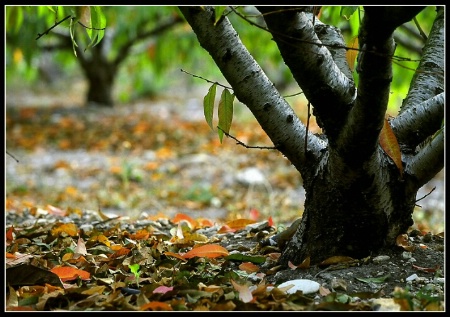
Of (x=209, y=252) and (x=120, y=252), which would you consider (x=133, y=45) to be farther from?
(x=209, y=252)

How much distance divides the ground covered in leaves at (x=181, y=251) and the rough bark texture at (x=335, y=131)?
0.10 meters

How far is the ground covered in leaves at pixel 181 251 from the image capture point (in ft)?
4.66

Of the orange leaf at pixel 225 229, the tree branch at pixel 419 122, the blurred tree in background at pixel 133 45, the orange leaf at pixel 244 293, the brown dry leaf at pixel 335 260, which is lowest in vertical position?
the orange leaf at pixel 244 293

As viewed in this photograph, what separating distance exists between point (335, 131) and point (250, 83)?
0.28 meters

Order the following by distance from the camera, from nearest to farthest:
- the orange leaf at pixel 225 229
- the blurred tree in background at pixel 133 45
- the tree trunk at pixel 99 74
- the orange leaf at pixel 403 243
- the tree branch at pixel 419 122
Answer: the tree branch at pixel 419 122 → the orange leaf at pixel 403 243 → the orange leaf at pixel 225 229 → the blurred tree in background at pixel 133 45 → the tree trunk at pixel 99 74

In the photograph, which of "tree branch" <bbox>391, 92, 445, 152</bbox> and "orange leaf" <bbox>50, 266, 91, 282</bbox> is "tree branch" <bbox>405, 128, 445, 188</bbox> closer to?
"tree branch" <bbox>391, 92, 445, 152</bbox>

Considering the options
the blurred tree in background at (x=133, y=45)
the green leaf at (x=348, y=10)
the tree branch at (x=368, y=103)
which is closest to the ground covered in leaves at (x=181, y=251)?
the tree branch at (x=368, y=103)

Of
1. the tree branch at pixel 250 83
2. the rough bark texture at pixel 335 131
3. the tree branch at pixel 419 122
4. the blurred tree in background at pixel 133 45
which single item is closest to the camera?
the rough bark texture at pixel 335 131

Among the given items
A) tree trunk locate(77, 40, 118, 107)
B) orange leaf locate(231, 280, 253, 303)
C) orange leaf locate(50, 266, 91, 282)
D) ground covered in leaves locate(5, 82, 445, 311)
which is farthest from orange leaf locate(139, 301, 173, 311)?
tree trunk locate(77, 40, 118, 107)

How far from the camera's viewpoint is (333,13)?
225 centimetres

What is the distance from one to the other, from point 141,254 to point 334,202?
0.65m

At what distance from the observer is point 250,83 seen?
162cm

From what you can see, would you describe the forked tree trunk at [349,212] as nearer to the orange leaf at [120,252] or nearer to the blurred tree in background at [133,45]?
the orange leaf at [120,252]

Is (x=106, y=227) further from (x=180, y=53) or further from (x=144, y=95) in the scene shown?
(x=144, y=95)
